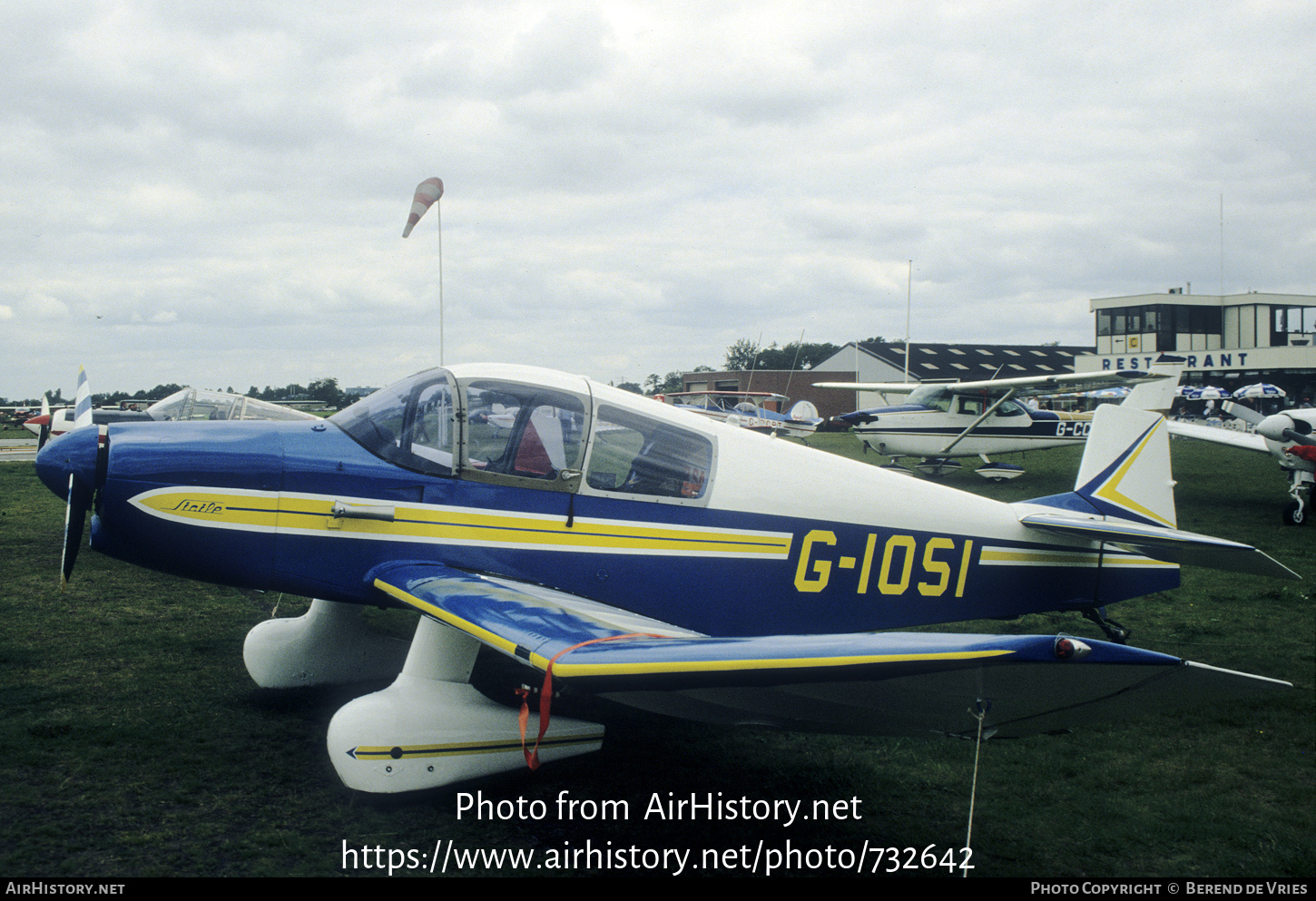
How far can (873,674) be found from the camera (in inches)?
99.3

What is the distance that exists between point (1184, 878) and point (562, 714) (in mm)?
3089

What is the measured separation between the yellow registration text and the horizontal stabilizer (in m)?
0.60

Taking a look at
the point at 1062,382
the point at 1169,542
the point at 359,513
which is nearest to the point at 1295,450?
the point at 1062,382

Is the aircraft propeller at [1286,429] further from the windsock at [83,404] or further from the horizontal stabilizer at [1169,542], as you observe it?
the windsock at [83,404]

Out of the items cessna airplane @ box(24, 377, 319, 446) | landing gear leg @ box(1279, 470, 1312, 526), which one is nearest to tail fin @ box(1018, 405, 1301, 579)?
landing gear leg @ box(1279, 470, 1312, 526)

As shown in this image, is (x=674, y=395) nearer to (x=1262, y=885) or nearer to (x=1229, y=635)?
(x=1229, y=635)

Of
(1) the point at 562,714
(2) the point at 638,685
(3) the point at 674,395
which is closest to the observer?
(2) the point at 638,685

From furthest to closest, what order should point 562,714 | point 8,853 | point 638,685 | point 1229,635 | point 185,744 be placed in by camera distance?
1. point 1229,635
2. point 562,714
3. point 185,744
4. point 8,853
5. point 638,685

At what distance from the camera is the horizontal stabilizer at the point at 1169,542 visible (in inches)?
191

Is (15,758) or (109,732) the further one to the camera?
(109,732)

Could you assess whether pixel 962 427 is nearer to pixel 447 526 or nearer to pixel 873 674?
pixel 447 526

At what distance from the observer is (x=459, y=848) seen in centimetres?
343

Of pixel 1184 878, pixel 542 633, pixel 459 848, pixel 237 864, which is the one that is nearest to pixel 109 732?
pixel 237 864

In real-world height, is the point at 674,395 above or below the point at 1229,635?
above
